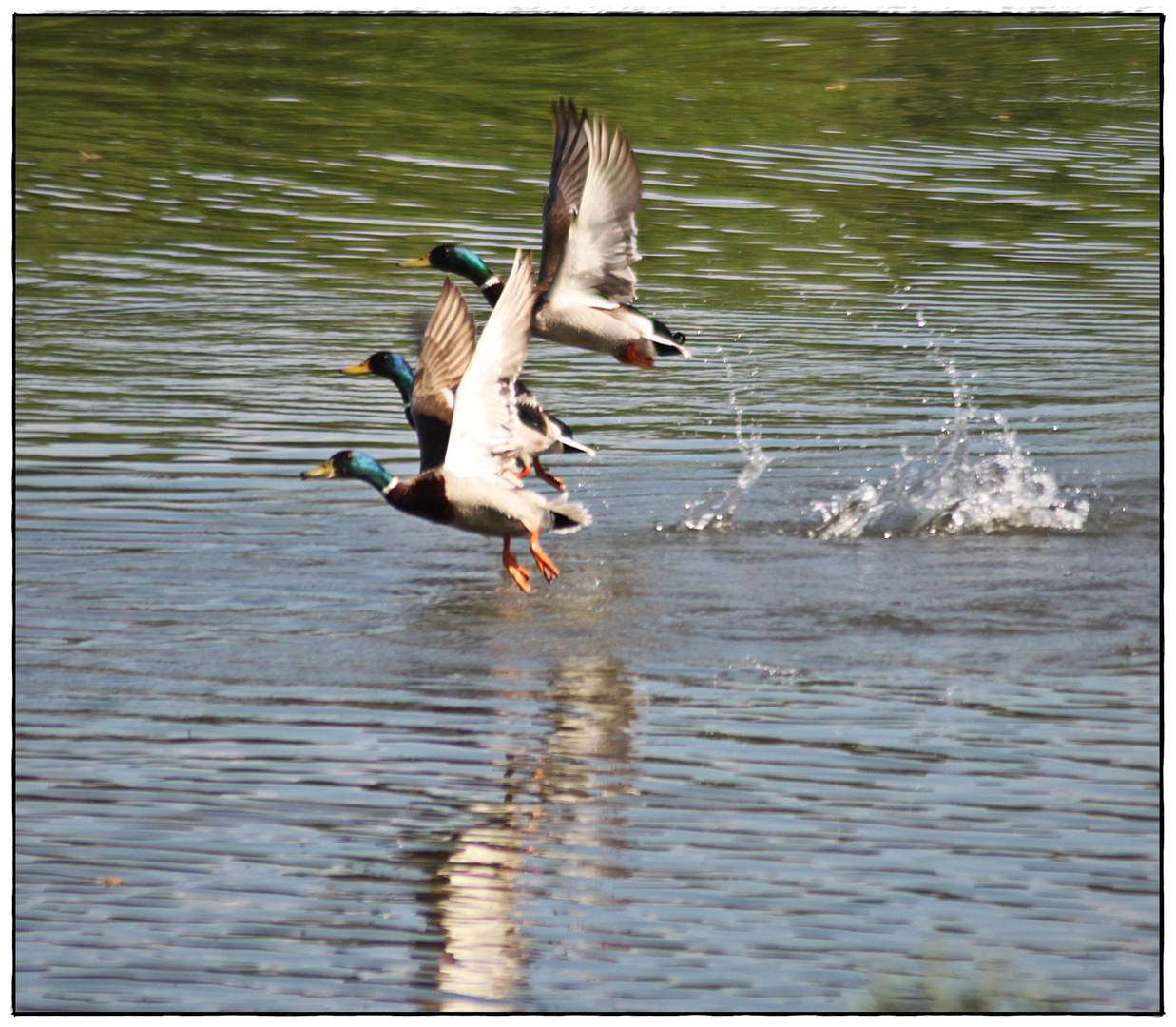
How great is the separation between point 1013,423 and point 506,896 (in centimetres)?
549

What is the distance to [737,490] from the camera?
326 inches

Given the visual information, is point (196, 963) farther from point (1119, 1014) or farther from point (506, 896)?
point (1119, 1014)

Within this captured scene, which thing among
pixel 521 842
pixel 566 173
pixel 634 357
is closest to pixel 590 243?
pixel 566 173

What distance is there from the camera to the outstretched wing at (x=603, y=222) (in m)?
7.87

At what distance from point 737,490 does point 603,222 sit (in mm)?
1295

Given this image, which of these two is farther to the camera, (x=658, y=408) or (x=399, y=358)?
(x=658, y=408)

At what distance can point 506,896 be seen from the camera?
463cm

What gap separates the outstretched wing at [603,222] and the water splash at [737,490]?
1.03 meters

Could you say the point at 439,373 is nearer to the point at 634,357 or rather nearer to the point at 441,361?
the point at 441,361

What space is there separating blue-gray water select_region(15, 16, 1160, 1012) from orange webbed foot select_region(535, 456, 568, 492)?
226mm

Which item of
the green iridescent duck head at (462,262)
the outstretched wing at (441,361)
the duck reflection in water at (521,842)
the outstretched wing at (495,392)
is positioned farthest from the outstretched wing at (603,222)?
the duck reflection in water at (521,842)

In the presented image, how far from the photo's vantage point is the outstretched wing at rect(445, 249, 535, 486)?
621 cm

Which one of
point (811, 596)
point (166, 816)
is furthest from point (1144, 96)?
point (166, 816)

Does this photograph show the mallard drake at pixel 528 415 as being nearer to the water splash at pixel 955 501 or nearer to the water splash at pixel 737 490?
the water splash at pixel 737 490
